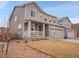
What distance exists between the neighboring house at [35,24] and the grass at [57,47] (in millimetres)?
215

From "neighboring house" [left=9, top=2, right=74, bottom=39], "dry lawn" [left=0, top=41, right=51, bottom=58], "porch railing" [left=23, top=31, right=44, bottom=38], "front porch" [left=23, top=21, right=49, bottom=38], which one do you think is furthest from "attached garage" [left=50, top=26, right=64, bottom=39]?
"dry lawn" [left=0, top=41, right=51, bottom=58]

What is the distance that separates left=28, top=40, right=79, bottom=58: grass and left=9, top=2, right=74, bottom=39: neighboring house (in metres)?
0.21

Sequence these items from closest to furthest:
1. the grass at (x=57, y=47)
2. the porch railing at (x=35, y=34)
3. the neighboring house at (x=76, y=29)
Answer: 1. the grass at (x=57, y=47)
2. the neighboring house at (x=76, y=29)
3. the porch railing at (x=35, y=34)

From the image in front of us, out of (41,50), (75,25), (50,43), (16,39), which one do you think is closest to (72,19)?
(75,25)

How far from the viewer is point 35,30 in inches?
191

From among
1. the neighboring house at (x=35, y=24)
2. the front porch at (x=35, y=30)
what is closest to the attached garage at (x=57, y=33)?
the neighboring house at (x=35, y=24)

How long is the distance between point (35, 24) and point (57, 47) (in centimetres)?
87

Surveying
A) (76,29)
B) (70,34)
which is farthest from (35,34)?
(76,29)

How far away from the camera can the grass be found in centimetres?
428

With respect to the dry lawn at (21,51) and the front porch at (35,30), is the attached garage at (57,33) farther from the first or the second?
the dry lawn at (21,51)

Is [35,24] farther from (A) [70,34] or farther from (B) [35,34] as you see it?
(A) [70,34]

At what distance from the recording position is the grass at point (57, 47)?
4.28 m

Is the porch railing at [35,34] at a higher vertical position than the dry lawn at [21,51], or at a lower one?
higher

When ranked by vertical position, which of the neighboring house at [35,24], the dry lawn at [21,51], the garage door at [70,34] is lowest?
the dry lawn at [21,51]
